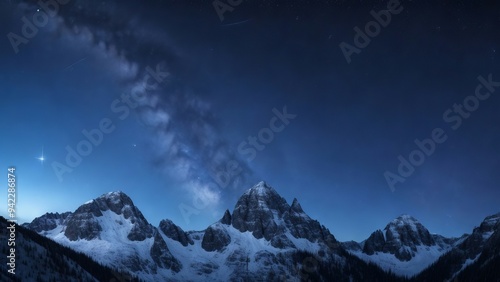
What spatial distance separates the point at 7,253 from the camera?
150500 millimetres

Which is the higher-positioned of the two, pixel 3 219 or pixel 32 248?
pixel 3 219

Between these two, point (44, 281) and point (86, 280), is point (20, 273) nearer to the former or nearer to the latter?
point (44, 281)

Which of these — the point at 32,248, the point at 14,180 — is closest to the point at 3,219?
the point at 32,248

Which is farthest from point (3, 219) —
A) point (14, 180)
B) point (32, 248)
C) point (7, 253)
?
point (14, 180)

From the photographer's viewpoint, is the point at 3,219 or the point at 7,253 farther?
the point at 3,219

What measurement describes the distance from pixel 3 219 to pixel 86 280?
4712 cm

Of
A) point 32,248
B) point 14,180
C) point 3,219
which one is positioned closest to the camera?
point 14,180

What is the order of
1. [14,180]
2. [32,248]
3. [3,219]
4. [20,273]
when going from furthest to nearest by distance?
[3,219], [32,248], [20,273], [14,180]

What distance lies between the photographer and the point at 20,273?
474ft

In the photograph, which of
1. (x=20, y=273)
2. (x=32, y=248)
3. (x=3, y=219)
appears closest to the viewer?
(x=20, y=273)

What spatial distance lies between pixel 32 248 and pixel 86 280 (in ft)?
82.3

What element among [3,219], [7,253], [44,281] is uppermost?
[3,219]

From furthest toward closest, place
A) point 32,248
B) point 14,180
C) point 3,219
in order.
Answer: point 3,219, point 32,248, point 14,180

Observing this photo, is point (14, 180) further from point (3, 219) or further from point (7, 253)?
point (3, 219)
